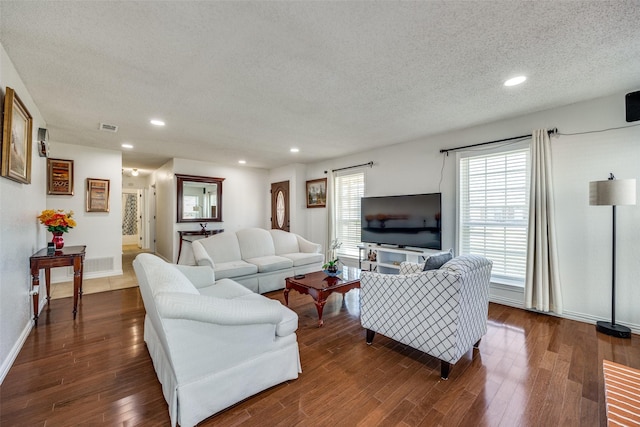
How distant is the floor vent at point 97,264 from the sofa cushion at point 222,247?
7.56 ft

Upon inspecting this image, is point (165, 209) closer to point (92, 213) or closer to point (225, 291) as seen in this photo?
point (92, 213)

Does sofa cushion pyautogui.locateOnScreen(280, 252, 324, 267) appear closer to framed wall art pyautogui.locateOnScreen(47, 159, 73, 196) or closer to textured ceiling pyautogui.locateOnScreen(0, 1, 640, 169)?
textured ceiling pyautogui.locateOnScreen(0, 1, 640, 169)

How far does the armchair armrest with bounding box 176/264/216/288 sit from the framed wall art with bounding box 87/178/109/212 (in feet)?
11.0

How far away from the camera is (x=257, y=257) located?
15.2 ft

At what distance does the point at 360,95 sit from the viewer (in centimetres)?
279

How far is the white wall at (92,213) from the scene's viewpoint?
15.3ft

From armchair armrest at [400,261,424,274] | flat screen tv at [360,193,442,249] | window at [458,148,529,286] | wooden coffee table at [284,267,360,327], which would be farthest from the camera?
flat screen tv at [360,193,442,249]

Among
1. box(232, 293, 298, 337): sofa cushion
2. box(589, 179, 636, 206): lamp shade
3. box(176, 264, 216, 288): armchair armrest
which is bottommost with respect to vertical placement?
box(232, 293, 298, 337): sofa cushion

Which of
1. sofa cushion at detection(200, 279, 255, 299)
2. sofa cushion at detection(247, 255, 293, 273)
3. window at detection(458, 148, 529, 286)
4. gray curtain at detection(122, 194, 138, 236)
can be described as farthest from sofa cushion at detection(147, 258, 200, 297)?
gray curtain at detection(122, 194, 138, 236)

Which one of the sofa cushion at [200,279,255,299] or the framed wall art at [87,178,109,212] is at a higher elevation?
the framed wall art at [87,178,109,212]

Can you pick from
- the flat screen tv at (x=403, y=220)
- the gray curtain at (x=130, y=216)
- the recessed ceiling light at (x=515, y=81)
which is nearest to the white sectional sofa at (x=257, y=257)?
the flat screen tv at (x=403, y=220)

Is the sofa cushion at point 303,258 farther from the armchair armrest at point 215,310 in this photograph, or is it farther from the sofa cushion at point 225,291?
the armchair armrest at point 215,310

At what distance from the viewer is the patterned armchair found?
1.97 m

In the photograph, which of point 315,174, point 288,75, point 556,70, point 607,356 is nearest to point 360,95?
point 288,75
